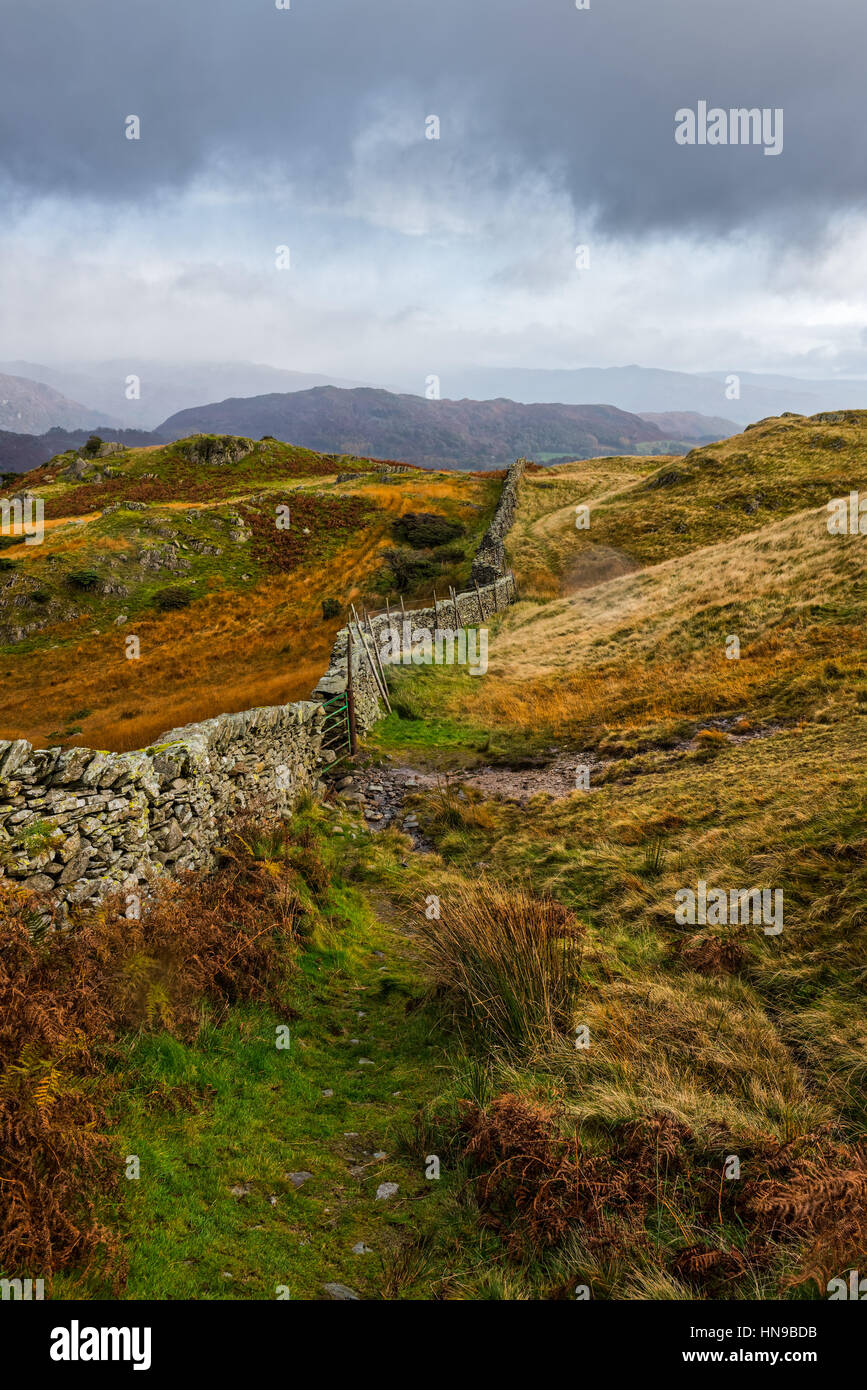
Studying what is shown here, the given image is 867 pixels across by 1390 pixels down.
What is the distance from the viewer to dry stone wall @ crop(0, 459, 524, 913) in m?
5.56

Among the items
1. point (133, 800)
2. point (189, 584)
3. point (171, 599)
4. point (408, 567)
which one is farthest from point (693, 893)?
point (189, 584)

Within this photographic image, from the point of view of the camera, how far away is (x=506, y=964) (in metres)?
5.86

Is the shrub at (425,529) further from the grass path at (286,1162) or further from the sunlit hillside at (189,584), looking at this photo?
the grass path at (286,1162)

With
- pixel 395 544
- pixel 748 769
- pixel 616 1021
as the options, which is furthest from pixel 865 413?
pixel 616 1021

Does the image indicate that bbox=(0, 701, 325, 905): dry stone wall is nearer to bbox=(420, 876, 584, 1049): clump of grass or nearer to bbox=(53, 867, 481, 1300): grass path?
bbox=(53, 867, 481, 1300): grass path

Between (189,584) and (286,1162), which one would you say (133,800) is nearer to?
(286,1162)

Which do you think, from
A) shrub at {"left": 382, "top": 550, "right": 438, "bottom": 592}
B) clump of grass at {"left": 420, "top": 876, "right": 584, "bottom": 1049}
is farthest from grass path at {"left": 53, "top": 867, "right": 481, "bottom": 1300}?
shrub at {"left": 382, "top": 550, "right": 438, "bottom": 592}

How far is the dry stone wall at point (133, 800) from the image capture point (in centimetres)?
556

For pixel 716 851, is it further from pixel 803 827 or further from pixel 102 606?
pixel 102 606

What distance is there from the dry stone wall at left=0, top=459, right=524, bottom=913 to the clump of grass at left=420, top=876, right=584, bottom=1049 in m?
3.13

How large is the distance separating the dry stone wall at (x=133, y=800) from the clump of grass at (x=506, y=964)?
3.13 metres

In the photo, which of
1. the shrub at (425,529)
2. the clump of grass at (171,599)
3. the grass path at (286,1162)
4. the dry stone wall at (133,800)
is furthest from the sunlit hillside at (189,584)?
the grass path at (286,1162)

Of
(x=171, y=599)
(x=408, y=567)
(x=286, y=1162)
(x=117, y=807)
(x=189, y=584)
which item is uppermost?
(x=408, y=567)

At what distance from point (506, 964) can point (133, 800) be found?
13.8 ft
